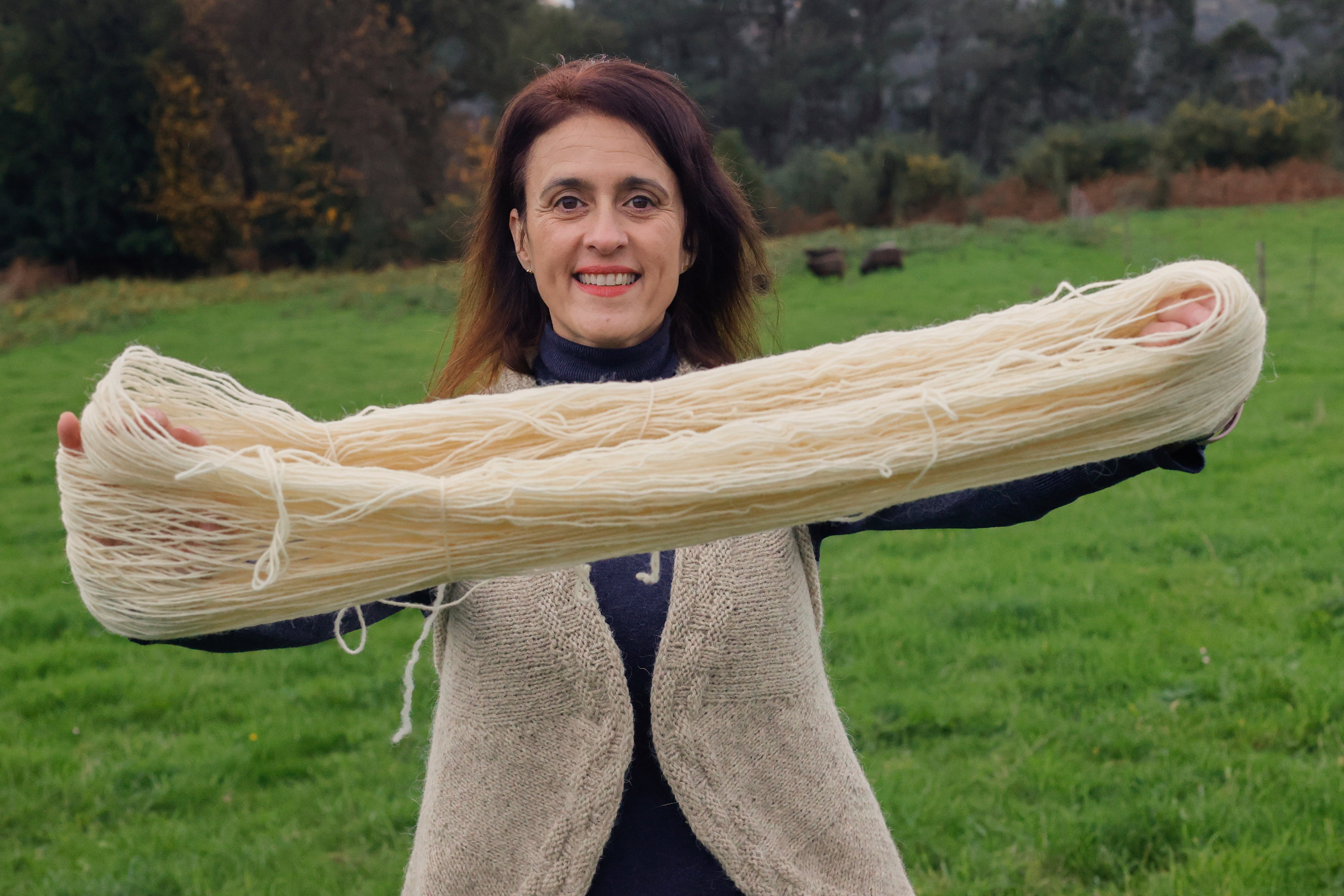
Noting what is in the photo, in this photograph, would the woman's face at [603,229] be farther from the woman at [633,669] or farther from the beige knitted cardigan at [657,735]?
the beige knitted cardigan at [657,735]

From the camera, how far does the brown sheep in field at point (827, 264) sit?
58.6 feet

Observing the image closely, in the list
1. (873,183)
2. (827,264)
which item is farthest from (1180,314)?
Answer: (873,183)

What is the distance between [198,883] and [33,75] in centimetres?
2622

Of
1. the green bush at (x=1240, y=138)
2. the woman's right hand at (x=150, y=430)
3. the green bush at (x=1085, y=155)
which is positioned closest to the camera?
the woman's right hand at (x=150, y=430)

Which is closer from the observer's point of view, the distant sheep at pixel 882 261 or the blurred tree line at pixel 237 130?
the distant sheep at pixel 882 261

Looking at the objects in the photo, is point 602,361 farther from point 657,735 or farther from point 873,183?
point 873,183

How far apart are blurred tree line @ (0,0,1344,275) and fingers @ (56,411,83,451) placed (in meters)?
19.5

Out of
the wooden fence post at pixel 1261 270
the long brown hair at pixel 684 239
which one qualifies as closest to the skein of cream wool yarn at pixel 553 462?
the long brown hair at pixel 684 239

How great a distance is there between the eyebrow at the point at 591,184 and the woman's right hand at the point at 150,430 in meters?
0.84

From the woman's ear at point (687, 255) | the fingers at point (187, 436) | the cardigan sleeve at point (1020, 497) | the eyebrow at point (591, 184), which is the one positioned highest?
the eyebrow at point (591, 184)

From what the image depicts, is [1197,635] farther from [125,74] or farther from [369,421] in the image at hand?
[125,74]

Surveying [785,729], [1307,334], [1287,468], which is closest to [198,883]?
[785,729]

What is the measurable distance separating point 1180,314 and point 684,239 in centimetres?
105

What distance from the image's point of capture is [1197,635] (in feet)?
16.6
